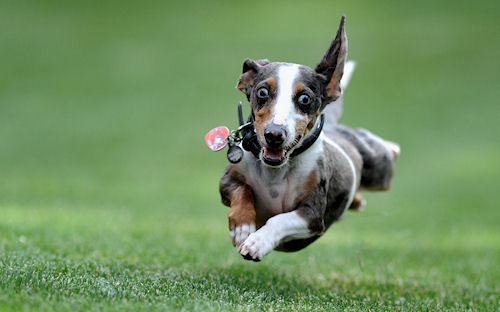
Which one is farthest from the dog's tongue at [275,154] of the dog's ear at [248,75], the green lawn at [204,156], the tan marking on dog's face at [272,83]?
the green lawn at [204,156]

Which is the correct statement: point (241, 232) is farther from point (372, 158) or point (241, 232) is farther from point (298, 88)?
point (372, 158)

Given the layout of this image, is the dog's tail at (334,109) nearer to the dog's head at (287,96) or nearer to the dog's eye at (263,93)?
the dog's head at (287,96)

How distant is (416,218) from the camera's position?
12.1m

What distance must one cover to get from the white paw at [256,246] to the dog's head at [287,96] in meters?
0.44

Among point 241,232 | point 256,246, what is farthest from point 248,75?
point 256,246

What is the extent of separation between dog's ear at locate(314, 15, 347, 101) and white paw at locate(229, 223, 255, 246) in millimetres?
1000

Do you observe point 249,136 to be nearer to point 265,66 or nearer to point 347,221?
point 265,66

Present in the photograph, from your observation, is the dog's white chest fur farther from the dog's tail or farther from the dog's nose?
the dog's tail

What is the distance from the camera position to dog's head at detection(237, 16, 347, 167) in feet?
14.4

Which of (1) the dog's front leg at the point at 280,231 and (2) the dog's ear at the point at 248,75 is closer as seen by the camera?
(1) the dog's front leg at the point at 280,231

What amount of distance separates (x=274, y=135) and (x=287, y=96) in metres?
0.33

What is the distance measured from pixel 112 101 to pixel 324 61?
17.0m

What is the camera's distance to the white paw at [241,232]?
4539 mm

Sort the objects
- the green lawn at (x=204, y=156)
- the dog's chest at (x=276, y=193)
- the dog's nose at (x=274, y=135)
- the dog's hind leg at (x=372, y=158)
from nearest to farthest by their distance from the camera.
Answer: the dog's nose at (x=274, y=135) → the dog's chest at (x=276, y=193) → the green lawn at (x=204, y=156) → the dog's hind leg at (x=372, y=158)
